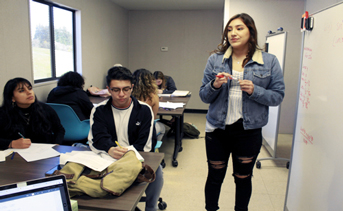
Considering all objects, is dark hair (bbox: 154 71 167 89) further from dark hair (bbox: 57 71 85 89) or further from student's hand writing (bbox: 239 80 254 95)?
student's hand writing (bbox: 239 80 254 95)

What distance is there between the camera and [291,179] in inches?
79.1

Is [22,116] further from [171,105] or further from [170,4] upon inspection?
[170,4]

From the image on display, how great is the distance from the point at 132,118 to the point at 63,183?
0.94 m

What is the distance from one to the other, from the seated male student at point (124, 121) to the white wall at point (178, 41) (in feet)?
15.8

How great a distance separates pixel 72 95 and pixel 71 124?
1.23 feet

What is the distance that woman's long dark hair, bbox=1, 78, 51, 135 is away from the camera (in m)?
2.01

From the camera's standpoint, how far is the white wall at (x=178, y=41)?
638cm

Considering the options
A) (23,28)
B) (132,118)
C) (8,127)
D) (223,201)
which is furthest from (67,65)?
(223,201)

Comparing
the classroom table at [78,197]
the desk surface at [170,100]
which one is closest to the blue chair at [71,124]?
the desk surface at [170,100]

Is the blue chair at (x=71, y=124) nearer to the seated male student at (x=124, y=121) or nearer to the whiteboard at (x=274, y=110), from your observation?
the seated male student at (x=124, y=121)

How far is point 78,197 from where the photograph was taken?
1.15 metres

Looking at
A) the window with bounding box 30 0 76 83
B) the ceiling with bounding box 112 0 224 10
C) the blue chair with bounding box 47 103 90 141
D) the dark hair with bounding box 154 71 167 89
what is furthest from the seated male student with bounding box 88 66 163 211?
the ceiling with bounding box 112 0 224 10

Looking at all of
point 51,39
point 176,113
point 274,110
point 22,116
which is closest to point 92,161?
point 22,116

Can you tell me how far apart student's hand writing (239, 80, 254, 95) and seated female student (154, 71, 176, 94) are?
266 centimetres
